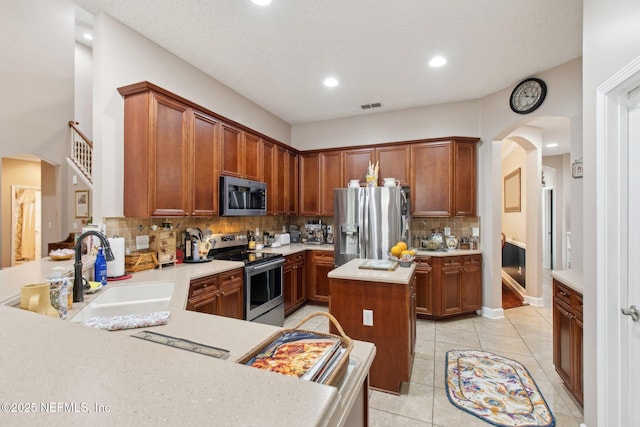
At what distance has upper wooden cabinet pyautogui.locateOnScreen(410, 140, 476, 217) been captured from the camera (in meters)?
3.94

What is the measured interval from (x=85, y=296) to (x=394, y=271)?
2.20m

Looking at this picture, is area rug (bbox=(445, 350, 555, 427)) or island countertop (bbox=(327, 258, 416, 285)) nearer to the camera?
area rug (bbox=(445, 350, 555, 427))

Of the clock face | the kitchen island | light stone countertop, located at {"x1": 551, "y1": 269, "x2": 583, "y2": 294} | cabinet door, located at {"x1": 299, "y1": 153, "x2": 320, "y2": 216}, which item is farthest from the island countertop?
the clock face

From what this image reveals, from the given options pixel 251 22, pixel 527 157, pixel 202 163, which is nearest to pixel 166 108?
pixel 202 163

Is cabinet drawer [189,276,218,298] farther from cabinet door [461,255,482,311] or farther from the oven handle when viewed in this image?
cabinet door [461,255,482,311]

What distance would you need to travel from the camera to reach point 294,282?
400 centimetres

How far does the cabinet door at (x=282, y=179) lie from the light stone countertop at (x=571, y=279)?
343 centimetres

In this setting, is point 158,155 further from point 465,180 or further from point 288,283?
point 465,180

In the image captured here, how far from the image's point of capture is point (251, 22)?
7.88 feet

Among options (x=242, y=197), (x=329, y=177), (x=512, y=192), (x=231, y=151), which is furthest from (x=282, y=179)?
(x=512, y=192)

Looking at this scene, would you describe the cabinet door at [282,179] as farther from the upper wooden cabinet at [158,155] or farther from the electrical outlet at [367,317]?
the electrical outlet at [367,317]

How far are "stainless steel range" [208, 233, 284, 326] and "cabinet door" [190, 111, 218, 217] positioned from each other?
0.66m

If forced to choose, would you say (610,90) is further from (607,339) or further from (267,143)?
(267,143)

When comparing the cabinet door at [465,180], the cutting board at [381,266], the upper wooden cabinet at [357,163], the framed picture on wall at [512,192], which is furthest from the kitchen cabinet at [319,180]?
the framed picture on wall at [512,192]
